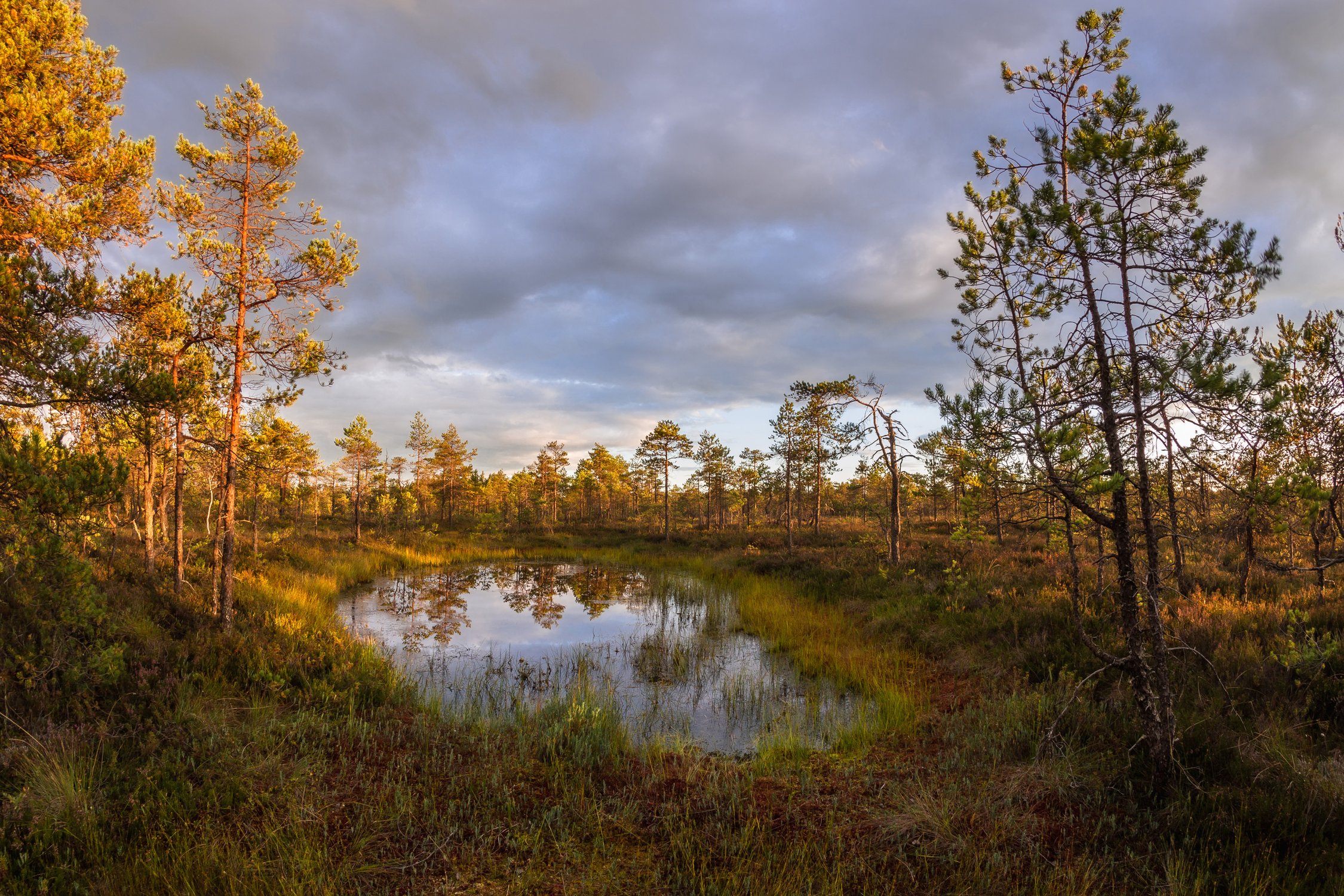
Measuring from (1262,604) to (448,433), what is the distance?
175ft

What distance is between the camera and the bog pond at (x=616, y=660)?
8.50 m

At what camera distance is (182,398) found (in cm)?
732

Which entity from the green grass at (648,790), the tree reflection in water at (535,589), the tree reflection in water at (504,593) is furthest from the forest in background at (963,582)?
the tree reflection in water at (535,589)

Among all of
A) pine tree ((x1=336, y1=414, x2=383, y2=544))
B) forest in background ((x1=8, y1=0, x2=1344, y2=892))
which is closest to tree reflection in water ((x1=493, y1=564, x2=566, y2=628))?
forest in background ((x1=8, y1=0, x2=1344, y2=892))

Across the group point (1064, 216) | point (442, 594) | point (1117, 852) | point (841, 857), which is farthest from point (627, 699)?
point (442, 594)

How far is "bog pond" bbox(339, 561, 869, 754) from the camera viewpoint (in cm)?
850

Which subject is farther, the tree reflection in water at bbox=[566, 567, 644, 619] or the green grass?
the tree reflection in water at bbox=[566, 567, 644, 619]

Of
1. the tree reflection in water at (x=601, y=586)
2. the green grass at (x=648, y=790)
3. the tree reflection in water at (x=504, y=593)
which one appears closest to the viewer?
the green grass at (x=648, y=790)

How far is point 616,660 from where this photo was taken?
12.2 meters

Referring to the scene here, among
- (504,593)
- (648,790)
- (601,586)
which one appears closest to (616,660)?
(648,790)

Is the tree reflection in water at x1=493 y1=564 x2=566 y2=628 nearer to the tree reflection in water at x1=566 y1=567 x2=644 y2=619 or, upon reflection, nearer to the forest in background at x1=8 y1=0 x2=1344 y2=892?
the tree reflection in water at x1=566 y1=567 x2=644 y2=619

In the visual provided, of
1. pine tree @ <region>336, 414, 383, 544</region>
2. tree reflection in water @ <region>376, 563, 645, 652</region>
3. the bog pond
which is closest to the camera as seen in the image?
the bog pond

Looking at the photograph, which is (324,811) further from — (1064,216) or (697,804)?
(1064,216)

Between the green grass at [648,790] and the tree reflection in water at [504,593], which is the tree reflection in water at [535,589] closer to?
the tree reflection in water at [504,593]
